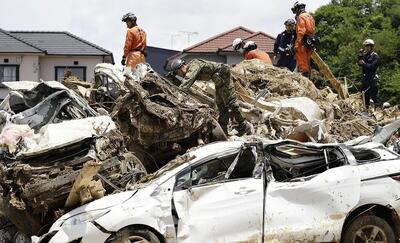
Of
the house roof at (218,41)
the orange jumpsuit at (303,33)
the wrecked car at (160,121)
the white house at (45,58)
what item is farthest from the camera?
the house roof at (218,41)

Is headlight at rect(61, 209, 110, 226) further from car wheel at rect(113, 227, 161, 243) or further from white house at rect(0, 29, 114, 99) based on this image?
white house at rect(0, 29, 114, 99)

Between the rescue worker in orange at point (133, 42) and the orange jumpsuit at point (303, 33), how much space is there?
3833 mm

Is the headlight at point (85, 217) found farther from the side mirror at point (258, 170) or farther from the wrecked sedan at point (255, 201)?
the side mirror at point (258, 170)

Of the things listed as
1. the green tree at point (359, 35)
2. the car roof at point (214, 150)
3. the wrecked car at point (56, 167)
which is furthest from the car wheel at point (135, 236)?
the green tree at point (359, 35)

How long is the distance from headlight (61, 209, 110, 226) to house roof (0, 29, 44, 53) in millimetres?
37610

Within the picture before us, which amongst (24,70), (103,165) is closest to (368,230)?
(103,165)

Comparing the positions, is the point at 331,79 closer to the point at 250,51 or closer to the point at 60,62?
the point at 250,51

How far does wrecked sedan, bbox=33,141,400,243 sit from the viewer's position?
879 centimetres

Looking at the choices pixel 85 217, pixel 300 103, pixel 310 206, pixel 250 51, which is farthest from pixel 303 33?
pixel 85 217

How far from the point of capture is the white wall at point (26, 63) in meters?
45.8

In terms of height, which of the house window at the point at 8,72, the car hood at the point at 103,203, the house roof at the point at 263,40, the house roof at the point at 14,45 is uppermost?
the house roof at the point at 263,40

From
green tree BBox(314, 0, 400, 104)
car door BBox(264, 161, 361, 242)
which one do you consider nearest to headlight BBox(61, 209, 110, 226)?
car door BBox(264, 161, 361, 242)

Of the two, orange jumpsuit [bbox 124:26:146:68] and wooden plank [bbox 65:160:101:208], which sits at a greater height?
orange jumpsuit [bbox 124:26:146:68]

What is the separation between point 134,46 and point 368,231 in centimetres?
807
